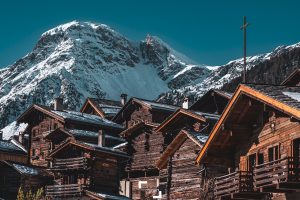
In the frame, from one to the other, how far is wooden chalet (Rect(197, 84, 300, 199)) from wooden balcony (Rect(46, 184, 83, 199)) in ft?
68.9

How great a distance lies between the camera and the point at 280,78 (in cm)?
12988

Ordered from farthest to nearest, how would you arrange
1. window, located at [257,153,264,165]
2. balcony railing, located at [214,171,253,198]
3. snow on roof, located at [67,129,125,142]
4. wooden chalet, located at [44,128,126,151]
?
snow on roof, located at [67,129,125,142] → wooden chalet, located at [44,128,126,151] → window, located at [257,153,264,165] → balcony railing, located at [214,171,253,198]

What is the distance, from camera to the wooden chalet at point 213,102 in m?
53.6

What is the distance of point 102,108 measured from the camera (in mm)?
72312

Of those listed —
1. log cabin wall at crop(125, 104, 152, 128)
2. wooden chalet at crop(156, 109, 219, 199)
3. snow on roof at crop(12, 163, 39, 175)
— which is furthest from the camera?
log cabin wall at crop(125, 104, 152, 128)

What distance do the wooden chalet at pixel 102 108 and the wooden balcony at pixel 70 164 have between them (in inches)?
716

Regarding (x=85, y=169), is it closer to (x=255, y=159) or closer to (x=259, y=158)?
(x=255, y=159)

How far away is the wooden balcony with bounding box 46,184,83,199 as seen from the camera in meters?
49.1

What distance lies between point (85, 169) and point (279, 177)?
27.7m

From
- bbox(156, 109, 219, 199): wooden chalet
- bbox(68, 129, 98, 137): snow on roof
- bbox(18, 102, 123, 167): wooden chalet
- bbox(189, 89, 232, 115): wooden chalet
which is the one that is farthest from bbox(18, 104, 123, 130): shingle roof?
bbox(156, 109, 219, 199): wooden chalet

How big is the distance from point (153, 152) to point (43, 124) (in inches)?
616

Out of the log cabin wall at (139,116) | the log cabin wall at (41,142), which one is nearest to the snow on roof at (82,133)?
the log cabin wall at (139,116)

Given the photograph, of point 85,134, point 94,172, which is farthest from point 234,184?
point 85,134

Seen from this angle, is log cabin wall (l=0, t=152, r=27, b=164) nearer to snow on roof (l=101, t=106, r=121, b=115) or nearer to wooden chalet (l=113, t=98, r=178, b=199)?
snow on roof (l=101, t=106, r=121, b=115)
